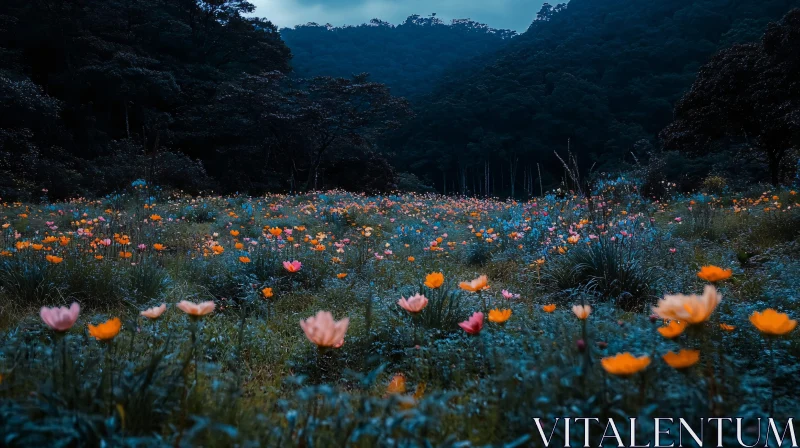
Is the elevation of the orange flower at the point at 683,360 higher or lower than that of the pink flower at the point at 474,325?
higher

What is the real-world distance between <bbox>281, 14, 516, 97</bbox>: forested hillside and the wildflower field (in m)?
40.3

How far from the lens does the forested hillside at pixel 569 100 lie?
3069cm

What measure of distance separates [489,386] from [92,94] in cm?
2187

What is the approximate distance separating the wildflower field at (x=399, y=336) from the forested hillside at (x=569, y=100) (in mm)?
26802

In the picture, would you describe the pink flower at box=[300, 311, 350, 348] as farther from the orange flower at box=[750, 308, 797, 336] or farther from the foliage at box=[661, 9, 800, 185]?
the foliage at box=[661, 9, 800, 185]

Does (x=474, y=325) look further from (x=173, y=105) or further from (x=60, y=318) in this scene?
(x=173, y=105)

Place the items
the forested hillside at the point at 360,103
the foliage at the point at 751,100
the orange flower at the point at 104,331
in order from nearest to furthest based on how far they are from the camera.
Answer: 1. the orange flower at the point at 104,331
2. the foliage at the point at 751,100
3. the forested hillside at the point at 360,103

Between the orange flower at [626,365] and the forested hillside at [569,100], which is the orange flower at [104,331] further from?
the forested hillside at [569,100]

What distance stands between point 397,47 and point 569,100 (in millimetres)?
26864

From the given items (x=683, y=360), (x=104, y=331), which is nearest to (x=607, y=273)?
(x=683, y=360)

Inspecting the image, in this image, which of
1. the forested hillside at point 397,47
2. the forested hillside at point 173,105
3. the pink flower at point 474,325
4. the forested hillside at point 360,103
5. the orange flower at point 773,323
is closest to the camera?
the orange flower at point 773,323

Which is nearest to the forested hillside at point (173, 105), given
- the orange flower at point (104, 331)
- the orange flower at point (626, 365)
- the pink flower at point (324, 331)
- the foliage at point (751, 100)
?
the foliage at point (751, 100)

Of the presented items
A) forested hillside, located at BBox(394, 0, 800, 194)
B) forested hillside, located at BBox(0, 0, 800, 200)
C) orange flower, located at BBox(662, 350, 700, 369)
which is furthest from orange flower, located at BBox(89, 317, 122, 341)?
forested hillside, located at BBox(394, 0, 800, 194)

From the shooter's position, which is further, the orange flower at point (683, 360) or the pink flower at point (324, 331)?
the pink flower at point (324, 331)
